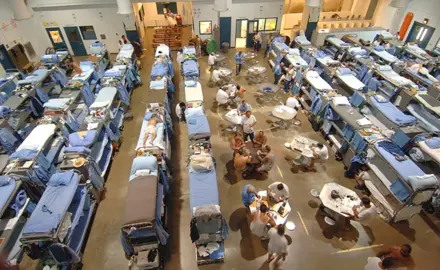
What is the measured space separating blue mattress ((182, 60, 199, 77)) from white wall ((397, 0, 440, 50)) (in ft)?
48.4

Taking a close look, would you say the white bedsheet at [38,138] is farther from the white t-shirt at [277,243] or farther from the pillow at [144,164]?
the white t-shirt at [277,243]

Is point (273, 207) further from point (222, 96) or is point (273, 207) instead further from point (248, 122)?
point (222, 96)

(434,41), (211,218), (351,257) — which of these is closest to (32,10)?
(211,218)

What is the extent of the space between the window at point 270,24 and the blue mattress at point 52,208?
52.8 ft

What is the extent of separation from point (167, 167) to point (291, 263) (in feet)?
14.9

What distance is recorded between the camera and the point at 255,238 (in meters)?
7.02

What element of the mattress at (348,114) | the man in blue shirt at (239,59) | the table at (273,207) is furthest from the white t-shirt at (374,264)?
the man in blue shirt at (239,59)

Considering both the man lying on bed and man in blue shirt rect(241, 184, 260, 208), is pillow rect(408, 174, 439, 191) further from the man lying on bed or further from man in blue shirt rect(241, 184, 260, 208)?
the man lying on bed

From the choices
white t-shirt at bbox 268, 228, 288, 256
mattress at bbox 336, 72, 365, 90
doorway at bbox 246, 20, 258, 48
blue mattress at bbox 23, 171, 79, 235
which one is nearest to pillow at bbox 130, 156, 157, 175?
blue mattress at bbox 23, 171, 79, 235

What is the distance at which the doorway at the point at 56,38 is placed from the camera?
650 inches

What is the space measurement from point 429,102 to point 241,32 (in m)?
12.1

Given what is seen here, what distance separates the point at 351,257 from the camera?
6.60 meters

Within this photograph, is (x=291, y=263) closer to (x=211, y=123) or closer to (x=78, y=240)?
(x=78, y=240)

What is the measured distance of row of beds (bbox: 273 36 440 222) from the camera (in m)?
7.07
